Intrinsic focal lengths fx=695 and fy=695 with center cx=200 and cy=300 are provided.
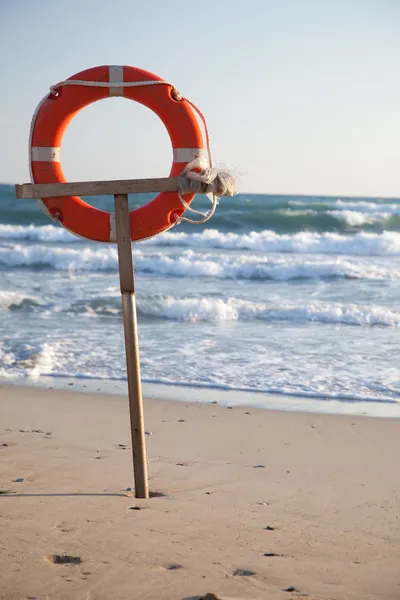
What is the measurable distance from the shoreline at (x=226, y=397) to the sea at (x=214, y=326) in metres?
0.01

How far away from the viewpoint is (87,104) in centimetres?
333

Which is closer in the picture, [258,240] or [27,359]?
[27,359]

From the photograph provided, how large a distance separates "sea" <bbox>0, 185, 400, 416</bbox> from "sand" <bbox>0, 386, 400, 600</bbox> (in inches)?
28.4

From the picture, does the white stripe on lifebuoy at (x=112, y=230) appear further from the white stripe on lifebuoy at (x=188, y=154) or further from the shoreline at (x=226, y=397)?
the shoreline at (x=226, y=397)

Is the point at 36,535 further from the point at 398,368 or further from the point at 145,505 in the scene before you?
the point at 398,368

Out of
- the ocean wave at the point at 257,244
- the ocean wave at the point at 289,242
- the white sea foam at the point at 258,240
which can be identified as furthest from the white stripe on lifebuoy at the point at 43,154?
the ocean wave at the point at 289,242

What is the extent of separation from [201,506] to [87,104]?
1.94m

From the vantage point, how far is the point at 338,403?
5055mm

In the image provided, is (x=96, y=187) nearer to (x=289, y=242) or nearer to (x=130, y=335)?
(x=130, y=335)

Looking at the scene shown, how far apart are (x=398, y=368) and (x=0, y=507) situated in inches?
156

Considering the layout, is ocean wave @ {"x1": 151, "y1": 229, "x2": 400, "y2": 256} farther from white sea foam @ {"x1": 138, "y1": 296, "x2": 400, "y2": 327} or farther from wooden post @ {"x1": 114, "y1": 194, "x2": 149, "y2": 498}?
wooden post @ {"x1": 114, "y1": 194, "x2": 149, "y2": 498}

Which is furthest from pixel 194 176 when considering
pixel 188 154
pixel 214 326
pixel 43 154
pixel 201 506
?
pixel 214 326

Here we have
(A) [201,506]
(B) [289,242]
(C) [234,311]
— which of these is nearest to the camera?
(A) [201,506]

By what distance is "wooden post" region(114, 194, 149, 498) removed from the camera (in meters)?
3.19
